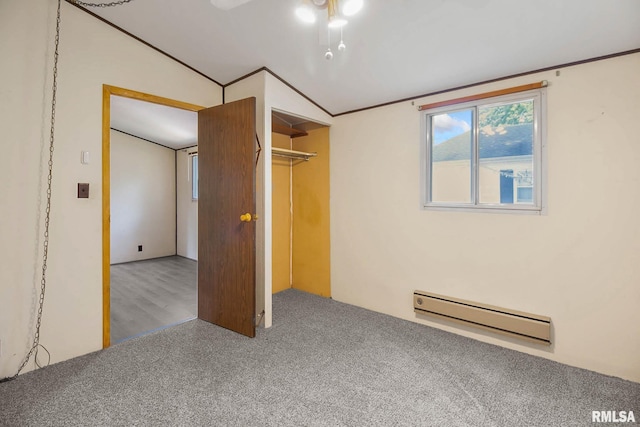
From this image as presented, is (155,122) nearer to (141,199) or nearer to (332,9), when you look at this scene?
(141,199)

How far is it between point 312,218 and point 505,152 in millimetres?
2174

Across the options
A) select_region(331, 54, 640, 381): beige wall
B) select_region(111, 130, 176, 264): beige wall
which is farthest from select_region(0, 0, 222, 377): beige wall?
select_region(111, 130, 176, 264): beige wall

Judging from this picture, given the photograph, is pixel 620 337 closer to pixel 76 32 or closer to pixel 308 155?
pixel 308 155

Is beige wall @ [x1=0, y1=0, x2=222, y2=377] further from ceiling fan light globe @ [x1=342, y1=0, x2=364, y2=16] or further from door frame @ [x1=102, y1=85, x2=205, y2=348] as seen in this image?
ceiling fan light globe @ [x1=342, y1=0, x2=364, y2=16]

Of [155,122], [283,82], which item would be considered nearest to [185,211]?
[155,122]

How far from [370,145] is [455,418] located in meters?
2.43

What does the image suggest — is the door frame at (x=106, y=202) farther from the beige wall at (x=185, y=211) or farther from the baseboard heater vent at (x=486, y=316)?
the beige wall at (x=185, y=211)

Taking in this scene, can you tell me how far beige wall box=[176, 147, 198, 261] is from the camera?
5.80 meters

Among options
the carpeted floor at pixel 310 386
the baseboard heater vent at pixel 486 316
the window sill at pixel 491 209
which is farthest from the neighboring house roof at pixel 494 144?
the carpeted floor at pixel 310 386

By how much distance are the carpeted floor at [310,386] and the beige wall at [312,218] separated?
1191 millimetres

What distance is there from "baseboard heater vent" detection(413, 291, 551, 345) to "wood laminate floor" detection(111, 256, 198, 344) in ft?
7.76

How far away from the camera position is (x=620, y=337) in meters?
2.01

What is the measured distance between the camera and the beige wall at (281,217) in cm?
383

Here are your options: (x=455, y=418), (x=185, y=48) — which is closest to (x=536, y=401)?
(x=455, y=418)
